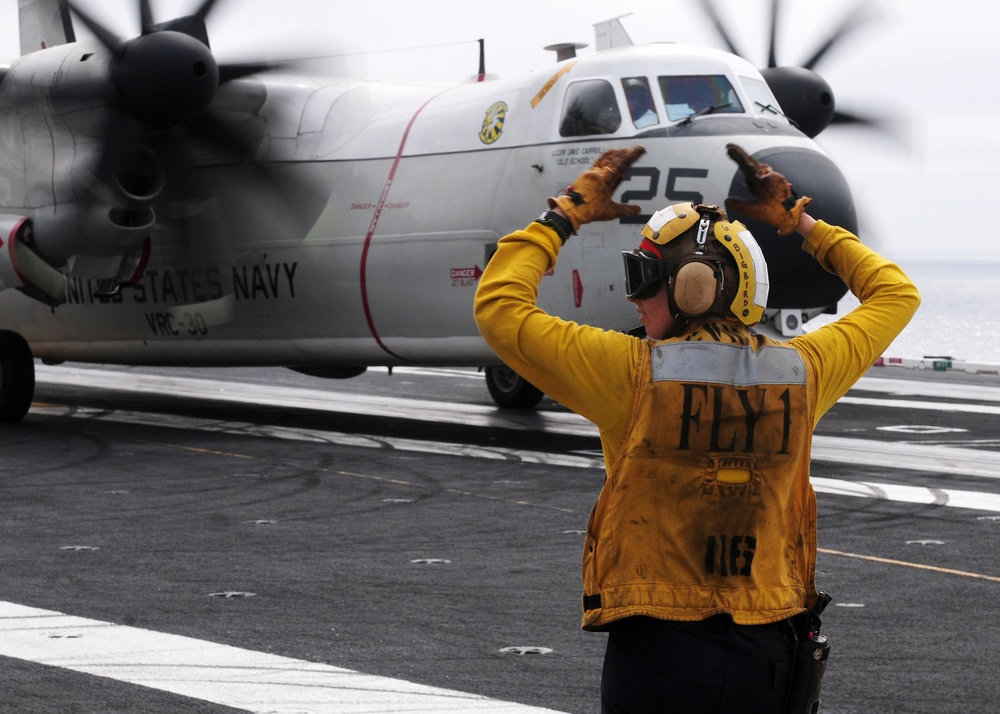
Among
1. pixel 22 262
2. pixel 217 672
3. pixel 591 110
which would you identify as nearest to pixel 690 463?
pixel 217 672

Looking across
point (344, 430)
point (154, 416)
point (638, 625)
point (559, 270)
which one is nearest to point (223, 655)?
point (638, 625)

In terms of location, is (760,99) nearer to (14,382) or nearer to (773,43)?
(773,43)

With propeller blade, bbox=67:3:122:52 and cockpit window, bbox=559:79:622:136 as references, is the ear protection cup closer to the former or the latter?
cockpit window, bbox=559:79:622:136

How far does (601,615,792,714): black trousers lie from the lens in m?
3.05

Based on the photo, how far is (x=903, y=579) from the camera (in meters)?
8.00

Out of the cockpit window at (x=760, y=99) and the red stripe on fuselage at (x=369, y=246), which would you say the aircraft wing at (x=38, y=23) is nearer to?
the red stripe on fuselage at (x=369, y=246)

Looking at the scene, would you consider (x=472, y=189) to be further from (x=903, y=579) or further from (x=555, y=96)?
(x=903, y=579)

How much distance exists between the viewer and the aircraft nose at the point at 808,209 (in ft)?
38.3

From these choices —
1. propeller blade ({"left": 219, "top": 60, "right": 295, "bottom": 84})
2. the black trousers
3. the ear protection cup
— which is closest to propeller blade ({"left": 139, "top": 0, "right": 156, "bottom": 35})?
propeller blade ({"left": 219, "top": 60, "right": 295, "bottom": 84})

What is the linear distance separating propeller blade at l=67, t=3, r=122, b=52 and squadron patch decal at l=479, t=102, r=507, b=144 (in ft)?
12.7

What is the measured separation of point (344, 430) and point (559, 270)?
3872mm

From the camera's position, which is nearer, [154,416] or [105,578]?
[105,578]

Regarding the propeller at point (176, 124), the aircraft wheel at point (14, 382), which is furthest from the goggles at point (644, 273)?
the aircraft wheel at point (14, 382)

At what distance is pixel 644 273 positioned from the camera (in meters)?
3.23
